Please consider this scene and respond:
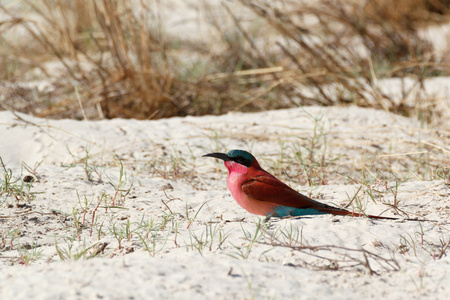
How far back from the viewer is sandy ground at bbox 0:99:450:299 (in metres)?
1.68

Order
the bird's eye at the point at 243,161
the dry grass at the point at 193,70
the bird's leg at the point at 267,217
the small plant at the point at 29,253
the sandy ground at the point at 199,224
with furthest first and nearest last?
the dry grass at the point at 193,70 < the bird's eye at the point at 243,161 < the bird's leg at the point at 267,217 < the small plant at the point at 29,253 < the sandy ground at the point at 199,224

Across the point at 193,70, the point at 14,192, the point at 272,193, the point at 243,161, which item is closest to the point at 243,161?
the point at 243,161

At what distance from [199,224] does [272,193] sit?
0.33 metres

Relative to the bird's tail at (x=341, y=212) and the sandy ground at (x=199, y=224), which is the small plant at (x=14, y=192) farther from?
the bird's tail at (x=341, y=212)

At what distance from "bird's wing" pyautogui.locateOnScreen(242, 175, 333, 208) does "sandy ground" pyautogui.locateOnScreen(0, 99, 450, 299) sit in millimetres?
88

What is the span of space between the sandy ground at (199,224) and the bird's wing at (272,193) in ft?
0.29

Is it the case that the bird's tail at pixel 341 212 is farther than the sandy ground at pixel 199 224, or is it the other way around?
the bird's tail at pixel 341 212

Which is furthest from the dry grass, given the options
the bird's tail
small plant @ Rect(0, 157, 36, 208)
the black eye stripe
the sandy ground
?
the bird's tail

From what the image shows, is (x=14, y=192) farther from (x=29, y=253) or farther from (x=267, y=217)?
(x=267, y=217)

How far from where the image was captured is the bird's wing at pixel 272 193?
2271 millimetres

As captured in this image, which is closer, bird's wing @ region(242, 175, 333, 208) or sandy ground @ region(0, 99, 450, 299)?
sandy ground @ region(0, 99, 450, 299)

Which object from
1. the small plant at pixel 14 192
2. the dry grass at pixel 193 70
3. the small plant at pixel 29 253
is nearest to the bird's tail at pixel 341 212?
the small plant at pixel 29 253

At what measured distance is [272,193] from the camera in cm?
228

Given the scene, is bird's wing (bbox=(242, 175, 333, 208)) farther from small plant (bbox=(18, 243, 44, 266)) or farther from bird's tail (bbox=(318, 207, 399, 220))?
small plant (bbox=(18, 243, 44, 266))
